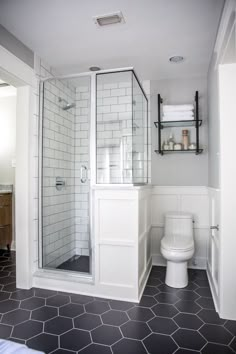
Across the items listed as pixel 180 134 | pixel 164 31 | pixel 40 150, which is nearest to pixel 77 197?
pixel 40 150

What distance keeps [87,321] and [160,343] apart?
58cm

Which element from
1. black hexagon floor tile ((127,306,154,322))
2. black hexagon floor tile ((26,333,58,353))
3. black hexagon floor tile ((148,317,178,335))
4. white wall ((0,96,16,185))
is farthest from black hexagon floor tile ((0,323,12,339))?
white wall ((0,96,16,185))

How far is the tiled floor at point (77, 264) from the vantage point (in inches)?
99.1

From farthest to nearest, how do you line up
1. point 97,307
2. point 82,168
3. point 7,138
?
point 7,138
point 82,168
point 97,307

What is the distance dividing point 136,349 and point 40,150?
2006 mm

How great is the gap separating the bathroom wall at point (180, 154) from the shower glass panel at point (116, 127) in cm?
67

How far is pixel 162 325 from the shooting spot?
1.87 meters

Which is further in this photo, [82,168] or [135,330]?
[82,168]

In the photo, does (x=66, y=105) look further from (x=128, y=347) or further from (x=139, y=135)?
(x=128, y=347)

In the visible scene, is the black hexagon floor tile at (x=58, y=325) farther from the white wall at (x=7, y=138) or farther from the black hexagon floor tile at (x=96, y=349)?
the white wall at (x=7, y=138)

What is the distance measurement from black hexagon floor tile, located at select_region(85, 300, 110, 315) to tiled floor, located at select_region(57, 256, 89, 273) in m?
0.34

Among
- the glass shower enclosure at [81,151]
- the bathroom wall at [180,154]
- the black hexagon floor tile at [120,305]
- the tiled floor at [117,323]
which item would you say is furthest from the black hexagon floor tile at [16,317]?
the bathroom wall at [180,154]

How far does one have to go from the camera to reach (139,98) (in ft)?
9.32

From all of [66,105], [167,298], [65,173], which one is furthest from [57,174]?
[167,298]
